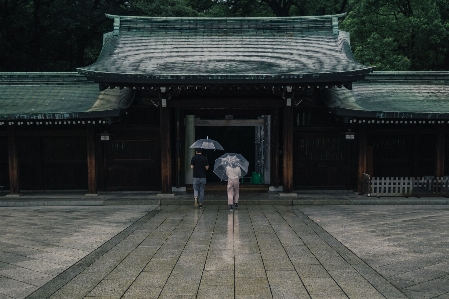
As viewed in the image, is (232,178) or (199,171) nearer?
(232,178)

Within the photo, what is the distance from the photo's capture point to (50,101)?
1692 centimetres

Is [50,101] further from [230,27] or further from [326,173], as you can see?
[326,173]

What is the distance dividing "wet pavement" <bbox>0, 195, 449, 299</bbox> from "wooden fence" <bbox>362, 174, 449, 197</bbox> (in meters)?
2.18

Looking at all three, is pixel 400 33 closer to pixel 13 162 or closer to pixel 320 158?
pixel 320 158

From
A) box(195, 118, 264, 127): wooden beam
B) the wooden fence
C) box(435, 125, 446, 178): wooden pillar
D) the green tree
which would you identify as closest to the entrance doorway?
the green tree

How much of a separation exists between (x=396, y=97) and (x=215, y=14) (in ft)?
72.8

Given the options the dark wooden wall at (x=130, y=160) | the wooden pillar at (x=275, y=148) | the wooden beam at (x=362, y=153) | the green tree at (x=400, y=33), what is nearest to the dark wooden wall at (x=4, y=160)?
the dark wooden wall at (x=130, y=160)

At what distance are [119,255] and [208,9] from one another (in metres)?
34.6

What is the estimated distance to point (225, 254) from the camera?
26.7 ft

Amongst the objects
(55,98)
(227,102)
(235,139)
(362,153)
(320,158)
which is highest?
(55,98)

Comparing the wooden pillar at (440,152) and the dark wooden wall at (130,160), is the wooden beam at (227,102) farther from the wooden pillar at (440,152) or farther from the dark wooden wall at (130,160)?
the wooden pillar at (440,152)

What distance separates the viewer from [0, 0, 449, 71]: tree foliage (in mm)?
24766

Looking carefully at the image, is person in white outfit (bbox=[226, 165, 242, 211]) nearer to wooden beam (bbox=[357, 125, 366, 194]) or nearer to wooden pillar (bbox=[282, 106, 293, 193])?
wooden pillar (bbox=[282, 106, 293, 193])

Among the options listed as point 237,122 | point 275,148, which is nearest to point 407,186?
point 275,148
